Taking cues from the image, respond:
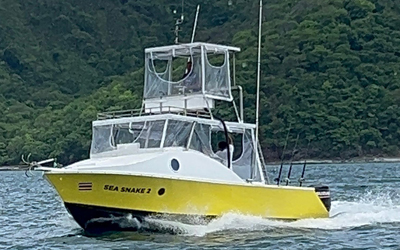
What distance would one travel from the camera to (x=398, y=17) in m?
140

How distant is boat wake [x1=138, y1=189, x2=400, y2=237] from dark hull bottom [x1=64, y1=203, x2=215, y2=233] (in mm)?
66

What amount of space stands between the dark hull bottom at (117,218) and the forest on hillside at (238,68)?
194 ft

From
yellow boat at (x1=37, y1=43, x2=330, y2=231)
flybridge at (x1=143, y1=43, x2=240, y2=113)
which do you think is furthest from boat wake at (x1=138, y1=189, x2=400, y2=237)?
flybridge at (x1=143, y1=43, x2=240, y2=113)

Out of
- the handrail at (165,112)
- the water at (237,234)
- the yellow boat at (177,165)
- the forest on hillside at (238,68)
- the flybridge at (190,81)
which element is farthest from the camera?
the forest on hillside at (238,68)

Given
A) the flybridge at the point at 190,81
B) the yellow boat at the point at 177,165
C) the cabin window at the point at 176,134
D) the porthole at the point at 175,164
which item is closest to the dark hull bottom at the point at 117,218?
the yellow boat at the point at 177,165

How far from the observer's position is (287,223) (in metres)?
27.0

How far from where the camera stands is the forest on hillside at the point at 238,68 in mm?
117562

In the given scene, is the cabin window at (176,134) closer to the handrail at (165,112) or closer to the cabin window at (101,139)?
the handrail at (165,112)

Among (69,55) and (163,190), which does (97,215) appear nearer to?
(163,190)

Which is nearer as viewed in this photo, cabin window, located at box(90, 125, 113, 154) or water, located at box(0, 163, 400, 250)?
water, located at box(0, 163, 400, 250)

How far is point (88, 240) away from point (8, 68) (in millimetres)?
145860

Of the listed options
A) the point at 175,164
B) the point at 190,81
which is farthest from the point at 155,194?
the point at 190,81

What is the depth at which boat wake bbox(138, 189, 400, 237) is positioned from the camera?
25.2 meters

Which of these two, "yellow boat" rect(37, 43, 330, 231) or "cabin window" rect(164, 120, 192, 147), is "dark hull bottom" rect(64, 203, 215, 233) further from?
"cabin window" rect(164, 120, 192, 147)
